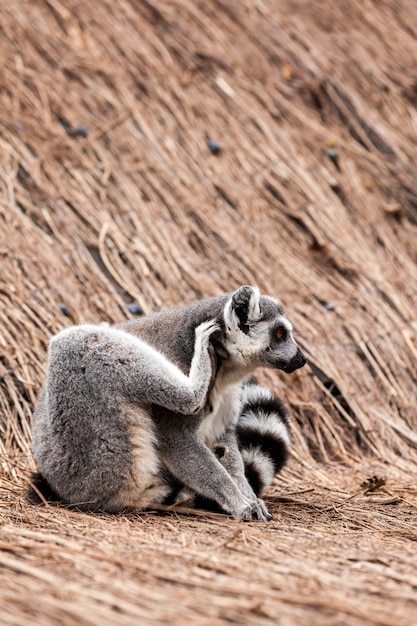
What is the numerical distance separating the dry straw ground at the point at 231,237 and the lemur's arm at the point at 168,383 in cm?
72

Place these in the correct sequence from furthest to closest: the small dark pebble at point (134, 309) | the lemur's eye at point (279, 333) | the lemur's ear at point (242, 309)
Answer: the small dark pebble at point (134, 309) < the lemur's eye at point (279, 333) < the lemur's ear at point (242, 309)

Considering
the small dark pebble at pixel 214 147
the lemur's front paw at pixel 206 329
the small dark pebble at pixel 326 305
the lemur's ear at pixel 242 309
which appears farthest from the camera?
the small dark pebble at pixel 214 147

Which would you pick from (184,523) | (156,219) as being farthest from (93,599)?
(156,219)

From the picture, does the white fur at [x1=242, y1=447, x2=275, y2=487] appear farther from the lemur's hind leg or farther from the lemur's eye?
the lemur's eye

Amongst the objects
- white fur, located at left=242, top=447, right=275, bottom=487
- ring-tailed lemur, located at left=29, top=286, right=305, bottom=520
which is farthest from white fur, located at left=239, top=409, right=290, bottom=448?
ring-tailed lemur, located at left=29, top=286, right=305, bottom=520

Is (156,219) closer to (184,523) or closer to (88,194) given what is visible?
(88,194)

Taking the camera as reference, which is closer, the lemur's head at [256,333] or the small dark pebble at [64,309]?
the lemur's head at [256,333]

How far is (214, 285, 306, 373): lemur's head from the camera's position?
6.00 metres

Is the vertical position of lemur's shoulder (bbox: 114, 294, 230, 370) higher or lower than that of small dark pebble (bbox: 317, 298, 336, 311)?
higher

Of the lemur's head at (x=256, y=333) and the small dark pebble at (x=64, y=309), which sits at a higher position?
the lemur's head at (x=256, y=333)

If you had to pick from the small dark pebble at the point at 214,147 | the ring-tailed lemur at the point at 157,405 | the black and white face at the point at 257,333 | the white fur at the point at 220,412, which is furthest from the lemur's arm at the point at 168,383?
the small dark pebble at the point at 214,147

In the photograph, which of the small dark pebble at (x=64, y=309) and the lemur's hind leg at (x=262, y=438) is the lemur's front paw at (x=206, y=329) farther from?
the small dark pebble at (x=64, y=309)

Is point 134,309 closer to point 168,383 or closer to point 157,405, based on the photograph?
point 157,405

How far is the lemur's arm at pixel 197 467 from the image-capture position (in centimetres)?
574
